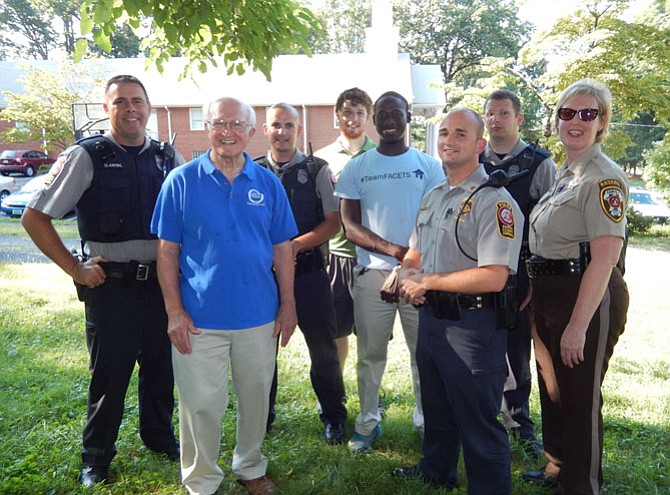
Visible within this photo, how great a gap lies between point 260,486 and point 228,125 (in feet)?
6.85

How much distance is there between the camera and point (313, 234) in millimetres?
3781

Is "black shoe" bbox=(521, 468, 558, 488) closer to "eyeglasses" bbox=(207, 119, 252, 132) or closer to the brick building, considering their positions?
"eyeglasses" bbox=(207, 119, 252, 132)

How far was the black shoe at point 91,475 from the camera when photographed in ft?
10.8

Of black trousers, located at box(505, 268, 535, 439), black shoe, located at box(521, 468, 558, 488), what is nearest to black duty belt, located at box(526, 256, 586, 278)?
black trousers, located at box(505, 268, 535, 439)

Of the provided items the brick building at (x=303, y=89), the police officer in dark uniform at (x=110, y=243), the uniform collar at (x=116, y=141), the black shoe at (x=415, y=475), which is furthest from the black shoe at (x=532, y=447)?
the brick building at (x=303, y=89)

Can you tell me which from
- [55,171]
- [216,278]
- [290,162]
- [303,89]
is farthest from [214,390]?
[303,89]

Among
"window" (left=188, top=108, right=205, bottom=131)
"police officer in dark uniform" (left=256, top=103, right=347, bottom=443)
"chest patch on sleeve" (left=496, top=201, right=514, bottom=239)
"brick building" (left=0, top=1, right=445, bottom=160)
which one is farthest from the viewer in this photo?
"window" (left=188, top=108, right=205, bottom=131)

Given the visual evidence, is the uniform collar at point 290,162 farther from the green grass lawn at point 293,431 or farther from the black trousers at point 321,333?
the green grass lawn at point 293,431

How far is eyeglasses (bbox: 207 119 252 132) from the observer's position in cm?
297

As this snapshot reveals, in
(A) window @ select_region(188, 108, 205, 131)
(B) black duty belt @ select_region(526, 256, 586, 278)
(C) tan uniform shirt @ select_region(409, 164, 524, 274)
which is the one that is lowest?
(B) black duty belt @ select_region(526, 256, 586, 278)

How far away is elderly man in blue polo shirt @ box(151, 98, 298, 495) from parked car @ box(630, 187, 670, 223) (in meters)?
20.5

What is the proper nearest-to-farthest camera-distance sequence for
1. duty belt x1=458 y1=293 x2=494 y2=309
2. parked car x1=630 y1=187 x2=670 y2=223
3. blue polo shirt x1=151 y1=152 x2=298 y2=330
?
duty belt x1=458 y1=293 x2=494 y2=309, blue polo shirt x1=151 y1=152 x2=298 y2=330, parked car x1=630 y1=187 x2=670 y2=223

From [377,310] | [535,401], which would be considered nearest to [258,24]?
[377,310]

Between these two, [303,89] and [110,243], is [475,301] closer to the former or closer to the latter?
[110,243]
